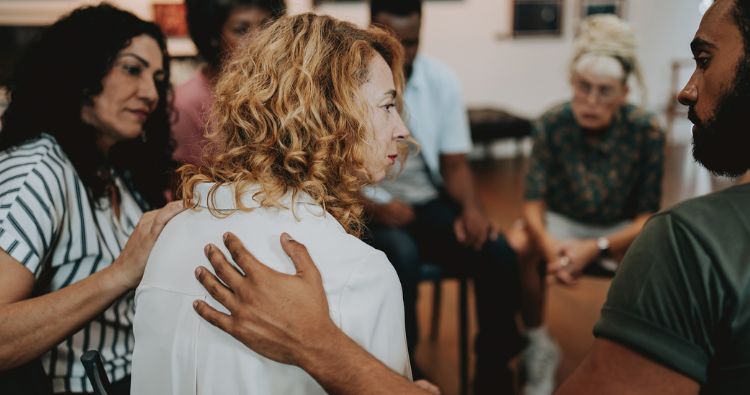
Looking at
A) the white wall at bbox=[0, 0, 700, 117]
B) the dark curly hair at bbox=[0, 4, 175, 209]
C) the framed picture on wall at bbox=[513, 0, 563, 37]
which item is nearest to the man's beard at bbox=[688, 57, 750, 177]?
the dark curly hair at bbox=[0, 4, 175, 209]

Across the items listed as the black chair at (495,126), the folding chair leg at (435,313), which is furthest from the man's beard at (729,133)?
the black chair at (495,126)

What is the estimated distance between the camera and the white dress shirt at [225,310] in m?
0.97

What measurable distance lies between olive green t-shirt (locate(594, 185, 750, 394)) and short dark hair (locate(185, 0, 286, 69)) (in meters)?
1.64

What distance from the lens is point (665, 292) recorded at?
32.7 inches

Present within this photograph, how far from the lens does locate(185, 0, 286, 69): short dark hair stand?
7.20 feet

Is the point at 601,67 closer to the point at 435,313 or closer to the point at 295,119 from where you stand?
the point at 435,313

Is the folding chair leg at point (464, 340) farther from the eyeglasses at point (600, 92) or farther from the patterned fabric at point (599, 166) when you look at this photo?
the eyeglasses at point (600, 92)

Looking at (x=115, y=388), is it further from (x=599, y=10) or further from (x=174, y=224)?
(x=599, y=10)

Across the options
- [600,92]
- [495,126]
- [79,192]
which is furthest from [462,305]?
[495,126]

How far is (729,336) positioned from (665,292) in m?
0.09

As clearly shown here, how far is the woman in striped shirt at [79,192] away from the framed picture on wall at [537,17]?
5526 mm

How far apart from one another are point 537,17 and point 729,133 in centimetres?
620

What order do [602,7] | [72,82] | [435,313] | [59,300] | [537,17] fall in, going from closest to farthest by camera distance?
[59,300]
[72,82]
[435,313]
[537,17]
[602,7]

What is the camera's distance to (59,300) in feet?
3.80
